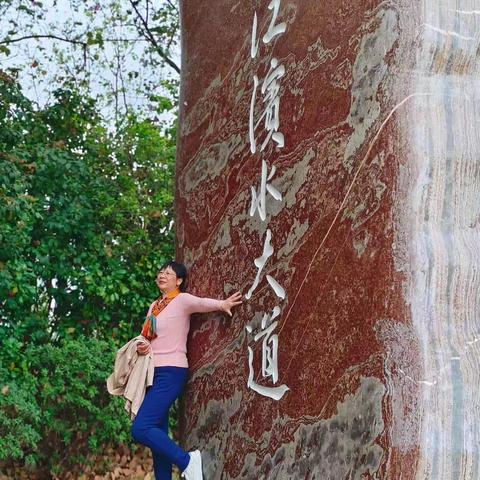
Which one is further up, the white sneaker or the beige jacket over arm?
the beige jacket over arm

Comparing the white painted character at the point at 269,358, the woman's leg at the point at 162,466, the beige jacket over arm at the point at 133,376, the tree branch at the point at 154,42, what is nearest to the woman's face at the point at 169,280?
the beige jacket over arm at the point at 133,376

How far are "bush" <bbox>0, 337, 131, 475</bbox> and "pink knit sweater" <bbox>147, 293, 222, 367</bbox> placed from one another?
7.42ft

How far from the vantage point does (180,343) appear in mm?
3963

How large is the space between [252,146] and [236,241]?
39cm

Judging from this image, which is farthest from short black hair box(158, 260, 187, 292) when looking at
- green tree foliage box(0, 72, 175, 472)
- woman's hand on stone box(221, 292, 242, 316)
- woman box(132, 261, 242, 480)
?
green tree foliage box(0, 72, 175, 472)

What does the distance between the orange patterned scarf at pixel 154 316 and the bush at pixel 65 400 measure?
2199 mm

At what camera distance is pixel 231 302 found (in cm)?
368

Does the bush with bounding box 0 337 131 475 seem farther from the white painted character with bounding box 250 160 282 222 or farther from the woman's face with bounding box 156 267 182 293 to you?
the white painted character with bounding box 250 160 282 222

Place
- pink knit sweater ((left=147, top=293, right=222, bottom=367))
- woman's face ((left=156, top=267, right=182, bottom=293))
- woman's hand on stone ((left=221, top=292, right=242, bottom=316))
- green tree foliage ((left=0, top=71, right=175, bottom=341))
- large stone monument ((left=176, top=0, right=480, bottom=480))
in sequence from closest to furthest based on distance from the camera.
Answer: large stone monument ((left=176, top=0, right=480, bottom=480)), woman's hand on stone ((left=221, top=292, right=242, bottom=316)), pink knit sweater ((left=147, top=293, right=222, bottom=367)), woman's face ((left=156, top=267, right=182, bottom=293)), green tree foliage ((left=0, top=71, right=175, bottom=341))

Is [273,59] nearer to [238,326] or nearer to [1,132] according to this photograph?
[238,326]

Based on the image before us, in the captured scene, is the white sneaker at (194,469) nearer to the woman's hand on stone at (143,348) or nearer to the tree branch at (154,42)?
the woman's hand on stone at (143,348)

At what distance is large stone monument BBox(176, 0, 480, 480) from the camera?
9.08 feet

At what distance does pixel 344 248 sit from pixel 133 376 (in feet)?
4.33

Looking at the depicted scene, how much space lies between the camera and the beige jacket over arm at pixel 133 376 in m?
3.90
